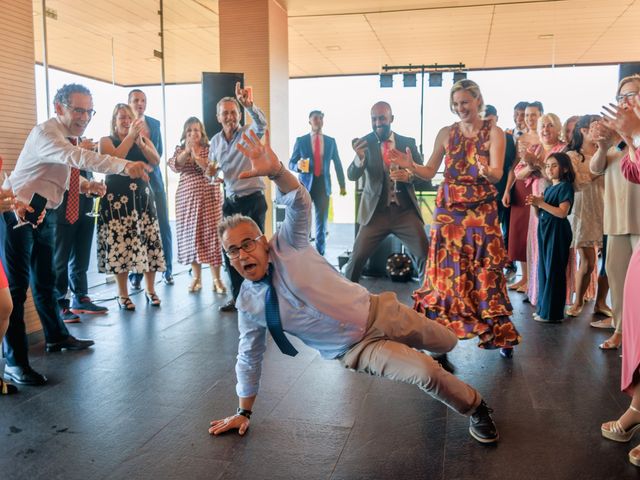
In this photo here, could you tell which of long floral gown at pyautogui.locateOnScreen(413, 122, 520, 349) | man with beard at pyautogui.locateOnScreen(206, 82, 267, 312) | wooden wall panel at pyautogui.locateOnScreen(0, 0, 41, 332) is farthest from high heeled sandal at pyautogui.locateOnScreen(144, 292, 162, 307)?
long floral gown at pyautogui.locateOnScreen(413, 122, 520, 349)

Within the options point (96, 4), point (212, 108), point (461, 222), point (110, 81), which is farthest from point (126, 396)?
point (96, 4)

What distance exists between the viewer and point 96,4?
269 inches

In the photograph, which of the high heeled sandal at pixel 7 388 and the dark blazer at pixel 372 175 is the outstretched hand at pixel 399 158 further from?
the high heeled sandal at pixel 7 388

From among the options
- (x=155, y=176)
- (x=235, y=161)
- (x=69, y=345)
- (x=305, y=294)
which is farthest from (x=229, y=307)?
(x=305, y=294)

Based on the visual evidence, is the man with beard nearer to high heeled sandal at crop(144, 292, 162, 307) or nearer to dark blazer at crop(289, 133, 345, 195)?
high heeled sandal at crop(144, 292, 162, 307)

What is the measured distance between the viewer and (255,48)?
7.49 metres

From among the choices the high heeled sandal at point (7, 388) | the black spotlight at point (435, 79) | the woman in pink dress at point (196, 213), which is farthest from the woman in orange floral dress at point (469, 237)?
the black spotlight at point (435, 79)

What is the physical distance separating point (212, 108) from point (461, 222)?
3510 mm

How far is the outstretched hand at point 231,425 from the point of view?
246cm

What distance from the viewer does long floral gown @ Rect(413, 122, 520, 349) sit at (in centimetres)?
314

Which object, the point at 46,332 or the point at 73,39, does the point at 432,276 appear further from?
the point at 73,39

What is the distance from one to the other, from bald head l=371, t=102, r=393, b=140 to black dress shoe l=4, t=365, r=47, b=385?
8.62 feet

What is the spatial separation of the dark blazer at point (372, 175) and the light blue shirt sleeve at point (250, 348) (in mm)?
1850

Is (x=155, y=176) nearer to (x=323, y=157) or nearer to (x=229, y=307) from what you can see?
(x=229, y=307)
